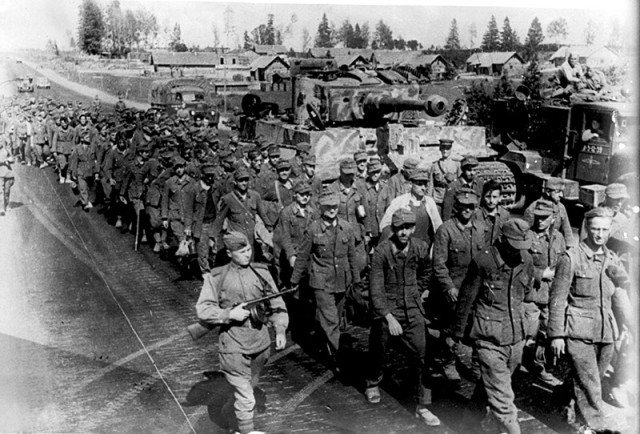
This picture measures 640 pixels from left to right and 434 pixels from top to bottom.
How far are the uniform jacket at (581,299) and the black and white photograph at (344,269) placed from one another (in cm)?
2

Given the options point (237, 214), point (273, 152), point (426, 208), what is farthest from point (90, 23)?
point (426, 208)

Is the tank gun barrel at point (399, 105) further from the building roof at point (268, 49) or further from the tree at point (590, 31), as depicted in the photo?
the building roof at point (268, 49)

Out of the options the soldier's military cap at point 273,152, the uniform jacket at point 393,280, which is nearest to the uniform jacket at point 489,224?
the uniform jacket at point 393,280

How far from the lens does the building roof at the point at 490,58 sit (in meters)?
35.2

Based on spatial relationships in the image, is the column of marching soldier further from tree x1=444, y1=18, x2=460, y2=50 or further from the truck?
the truck

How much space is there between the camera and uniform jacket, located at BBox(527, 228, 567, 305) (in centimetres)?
705

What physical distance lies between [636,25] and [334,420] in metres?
4.16

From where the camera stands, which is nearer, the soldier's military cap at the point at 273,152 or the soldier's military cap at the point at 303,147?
the soldier's military cap at the point at 273,152

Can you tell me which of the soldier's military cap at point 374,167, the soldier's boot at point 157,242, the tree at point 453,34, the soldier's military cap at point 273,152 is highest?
the tree at point 453,34

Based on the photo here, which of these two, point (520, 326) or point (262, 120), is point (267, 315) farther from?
point (262, 120)

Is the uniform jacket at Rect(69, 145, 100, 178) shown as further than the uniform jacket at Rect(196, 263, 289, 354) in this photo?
Yes

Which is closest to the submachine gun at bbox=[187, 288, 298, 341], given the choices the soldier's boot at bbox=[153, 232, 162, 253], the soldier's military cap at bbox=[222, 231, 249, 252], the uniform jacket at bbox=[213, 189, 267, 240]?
the soldier's military cap at bbox=[222, 231, 249, 252]

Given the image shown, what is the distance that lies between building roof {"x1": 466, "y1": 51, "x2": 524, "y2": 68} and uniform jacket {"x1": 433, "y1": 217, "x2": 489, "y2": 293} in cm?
2724

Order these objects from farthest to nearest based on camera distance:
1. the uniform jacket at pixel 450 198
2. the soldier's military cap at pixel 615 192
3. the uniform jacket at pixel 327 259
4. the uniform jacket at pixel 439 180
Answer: the uniform jacket at pixel 439 180 < the uniform jacket at pixel 450 198 < the soldier's military cap at pixel 615 192 < the uniform jacket at pixel 327 259
